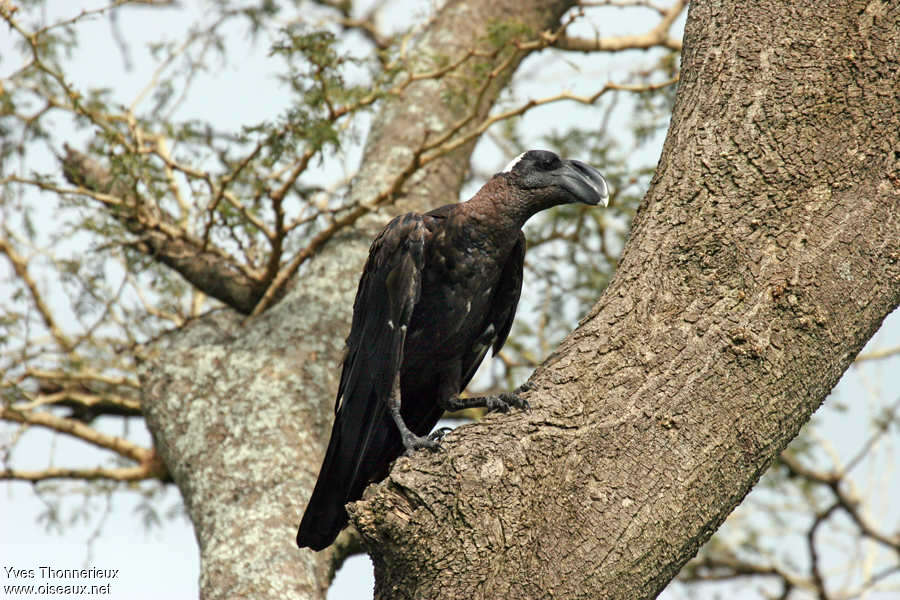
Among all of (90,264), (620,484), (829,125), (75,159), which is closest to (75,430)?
(90,264)

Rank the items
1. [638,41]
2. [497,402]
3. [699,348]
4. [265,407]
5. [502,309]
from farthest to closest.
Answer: [638,41]
[265,407]
[502,309]
[497,402]
[699,348]

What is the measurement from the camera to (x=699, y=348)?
2439mm

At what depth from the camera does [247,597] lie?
138 inches

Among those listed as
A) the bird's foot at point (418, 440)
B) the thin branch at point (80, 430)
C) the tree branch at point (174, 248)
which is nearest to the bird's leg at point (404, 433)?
the bird's foot at point (418, 440)

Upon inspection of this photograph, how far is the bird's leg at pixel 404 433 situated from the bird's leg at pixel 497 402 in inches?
8.1

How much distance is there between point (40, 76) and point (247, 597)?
289 centimetres

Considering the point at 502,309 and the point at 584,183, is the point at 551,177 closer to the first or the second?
the point at 584,183

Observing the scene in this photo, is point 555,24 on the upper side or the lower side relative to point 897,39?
Answer: upper

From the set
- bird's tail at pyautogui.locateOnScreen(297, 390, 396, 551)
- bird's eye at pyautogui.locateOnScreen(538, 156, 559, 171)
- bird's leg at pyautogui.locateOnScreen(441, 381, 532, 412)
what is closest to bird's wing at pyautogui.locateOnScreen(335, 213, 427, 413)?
bird's tail at pyautogui.locateOnScreen(297, 390, 396, 551)

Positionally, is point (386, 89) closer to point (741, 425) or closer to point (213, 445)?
point (213, 445)

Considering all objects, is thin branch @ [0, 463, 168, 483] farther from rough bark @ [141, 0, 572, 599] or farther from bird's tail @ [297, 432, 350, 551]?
bird's tail @ [297, 432, 350, 551]

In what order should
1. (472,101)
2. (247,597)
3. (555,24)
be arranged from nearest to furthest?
(247,597) → (472,101) → (555,24)

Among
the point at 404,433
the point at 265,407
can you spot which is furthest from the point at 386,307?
the point at 265,407

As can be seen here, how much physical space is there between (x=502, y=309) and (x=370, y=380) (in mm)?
716
